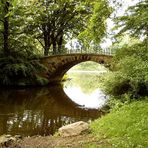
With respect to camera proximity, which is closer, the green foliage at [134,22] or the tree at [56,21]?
the green foliage at [134,22]

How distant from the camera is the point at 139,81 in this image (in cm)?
1371

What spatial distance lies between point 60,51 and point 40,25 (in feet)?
12.9

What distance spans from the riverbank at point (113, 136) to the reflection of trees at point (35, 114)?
Answer: 138 inches

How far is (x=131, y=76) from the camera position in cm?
1443

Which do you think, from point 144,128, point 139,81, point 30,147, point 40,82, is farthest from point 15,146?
point 40,82

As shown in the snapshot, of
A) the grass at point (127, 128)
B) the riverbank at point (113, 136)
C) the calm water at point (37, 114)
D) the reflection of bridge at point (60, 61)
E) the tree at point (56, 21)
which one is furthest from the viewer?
the tree at point (56, 21)

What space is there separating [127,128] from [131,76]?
16.7ft

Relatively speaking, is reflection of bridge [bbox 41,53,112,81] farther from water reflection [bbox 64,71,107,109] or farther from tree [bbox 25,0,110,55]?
water reflection [bbox 64,71,107,109]

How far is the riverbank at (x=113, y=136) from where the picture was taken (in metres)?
8.56

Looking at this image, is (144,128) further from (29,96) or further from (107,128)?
(29,96)

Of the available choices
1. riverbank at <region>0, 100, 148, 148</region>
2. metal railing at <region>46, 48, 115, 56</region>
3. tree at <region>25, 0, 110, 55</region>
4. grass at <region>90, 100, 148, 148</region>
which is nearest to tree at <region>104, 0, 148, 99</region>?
grass at <region>90, 100, 148, 148</region>

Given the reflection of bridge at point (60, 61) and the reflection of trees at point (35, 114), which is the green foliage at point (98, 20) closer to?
the reflection of trees at point (35, 114)

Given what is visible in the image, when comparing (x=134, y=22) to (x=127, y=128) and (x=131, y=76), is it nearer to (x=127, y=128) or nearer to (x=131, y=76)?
(x=131, y=76)

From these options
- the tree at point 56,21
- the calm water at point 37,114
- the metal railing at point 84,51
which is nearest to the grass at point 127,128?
the calm water at point 37,114
